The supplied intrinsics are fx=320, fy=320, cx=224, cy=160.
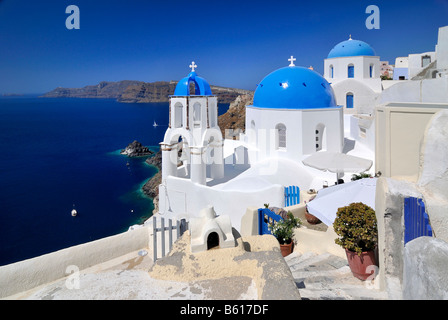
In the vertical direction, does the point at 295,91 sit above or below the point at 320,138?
above

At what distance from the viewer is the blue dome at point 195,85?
598 inches

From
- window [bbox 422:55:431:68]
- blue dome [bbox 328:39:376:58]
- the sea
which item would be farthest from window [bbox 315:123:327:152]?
the sea

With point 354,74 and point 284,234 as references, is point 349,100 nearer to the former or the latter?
point 354,74

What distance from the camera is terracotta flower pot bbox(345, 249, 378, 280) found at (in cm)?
559

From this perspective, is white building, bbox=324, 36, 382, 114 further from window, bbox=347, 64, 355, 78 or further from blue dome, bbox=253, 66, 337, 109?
blue dome, bbox=253, 66, 337, 109

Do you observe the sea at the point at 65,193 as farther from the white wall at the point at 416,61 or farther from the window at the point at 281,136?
the white wall at the point at 416,61

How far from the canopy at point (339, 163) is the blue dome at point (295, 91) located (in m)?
3.90

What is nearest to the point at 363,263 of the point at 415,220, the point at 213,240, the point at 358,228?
the point at 358,228

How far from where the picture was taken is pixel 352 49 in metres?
26.7

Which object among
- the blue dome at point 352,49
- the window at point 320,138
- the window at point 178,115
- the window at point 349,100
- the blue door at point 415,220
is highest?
the blue dome at point 352,49

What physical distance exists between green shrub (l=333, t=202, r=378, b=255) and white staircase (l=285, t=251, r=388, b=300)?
2.00ft

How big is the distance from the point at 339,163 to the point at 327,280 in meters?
7.22

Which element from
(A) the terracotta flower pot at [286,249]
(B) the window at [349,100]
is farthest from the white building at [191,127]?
(B) the window at [349,100]

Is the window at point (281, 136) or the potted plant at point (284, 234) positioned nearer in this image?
the potted plant at point (284, 234)
